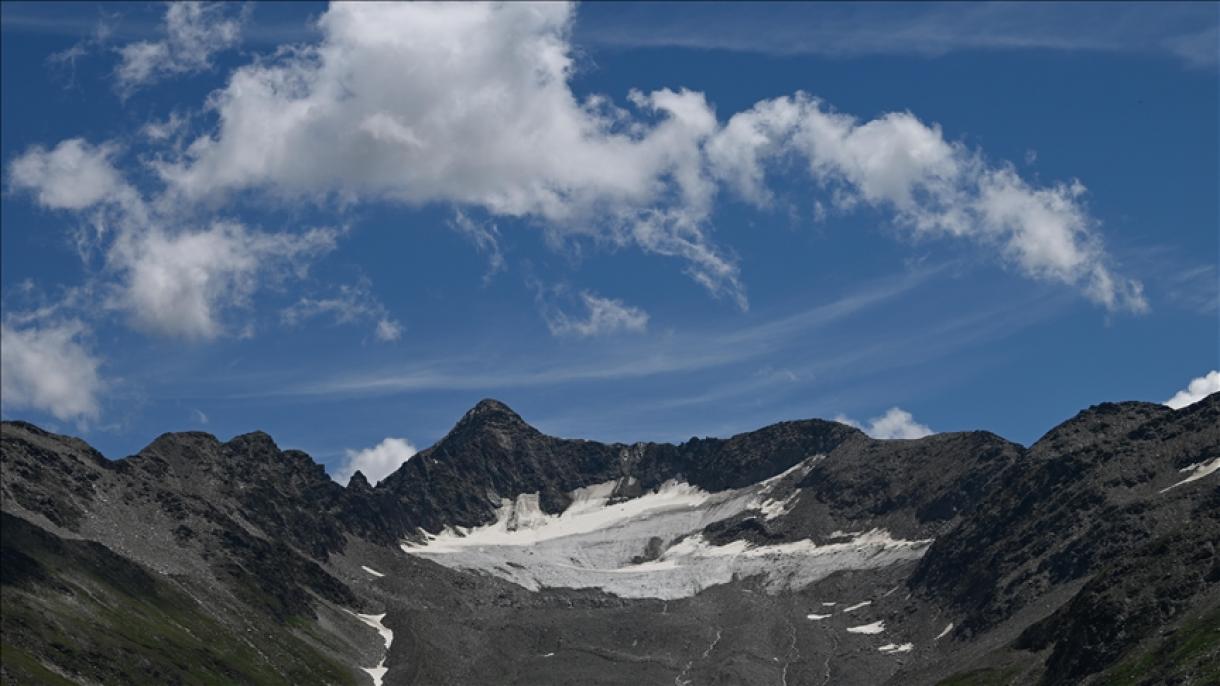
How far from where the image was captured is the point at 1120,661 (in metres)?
195

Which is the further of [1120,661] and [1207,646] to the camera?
[1120,661]

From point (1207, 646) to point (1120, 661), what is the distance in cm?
1847

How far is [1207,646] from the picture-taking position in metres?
178
